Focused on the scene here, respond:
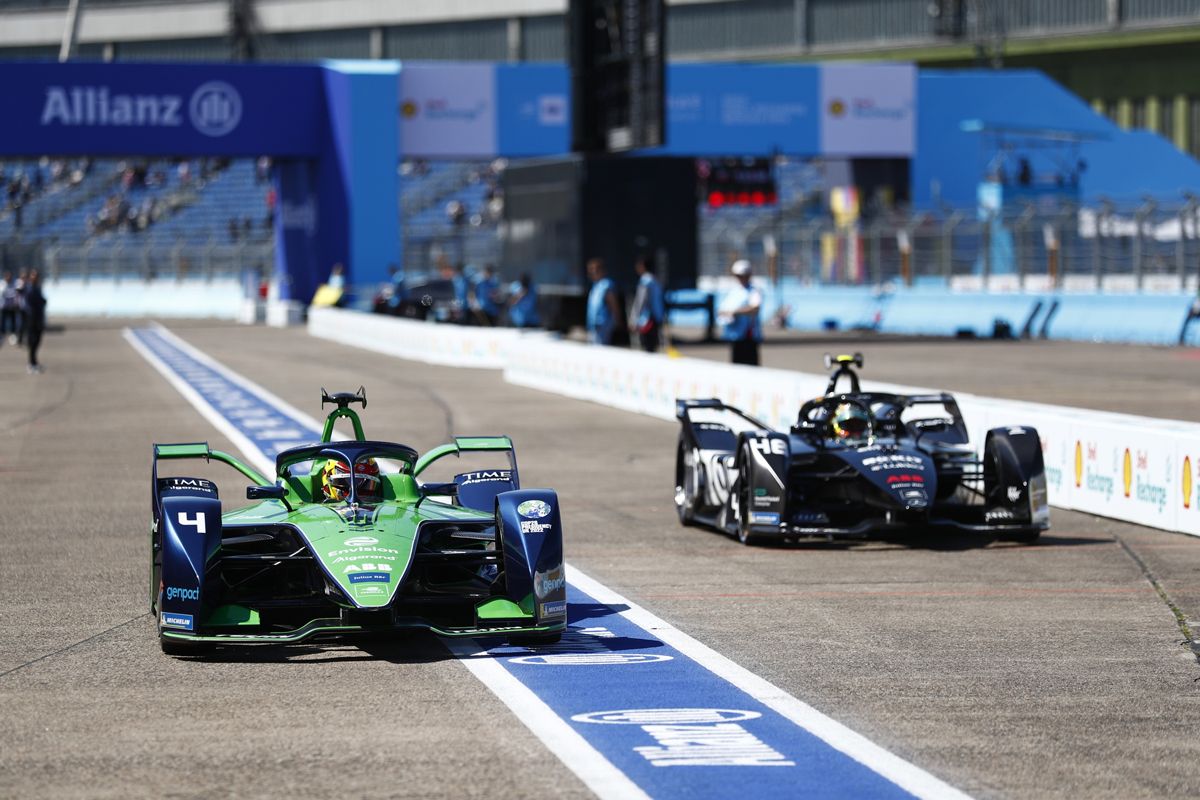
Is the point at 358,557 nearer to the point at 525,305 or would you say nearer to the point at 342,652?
the point at 342,652

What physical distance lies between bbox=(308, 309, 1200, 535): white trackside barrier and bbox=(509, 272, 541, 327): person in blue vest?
399 centimetres

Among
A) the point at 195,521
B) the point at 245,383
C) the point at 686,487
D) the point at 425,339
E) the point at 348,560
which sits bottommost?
the point at 245,383

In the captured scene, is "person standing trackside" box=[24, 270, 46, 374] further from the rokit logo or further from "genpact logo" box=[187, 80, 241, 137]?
"genpact logo" box=[187, 80, 241, 137]

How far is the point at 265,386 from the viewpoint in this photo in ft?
102

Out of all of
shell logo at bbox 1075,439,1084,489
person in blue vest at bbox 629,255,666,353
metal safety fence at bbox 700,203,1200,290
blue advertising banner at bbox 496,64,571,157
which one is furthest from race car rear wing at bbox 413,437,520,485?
blue advertising banner at bbox 496,64,571,157

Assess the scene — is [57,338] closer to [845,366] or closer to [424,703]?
[845,366]

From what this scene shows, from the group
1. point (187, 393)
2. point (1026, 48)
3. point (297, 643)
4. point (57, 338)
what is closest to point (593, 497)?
point (297, 643)

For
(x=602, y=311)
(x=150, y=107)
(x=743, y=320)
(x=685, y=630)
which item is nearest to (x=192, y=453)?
(x=685, y=630)

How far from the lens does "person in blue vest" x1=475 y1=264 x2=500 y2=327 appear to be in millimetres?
45750

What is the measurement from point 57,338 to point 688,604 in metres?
42.4

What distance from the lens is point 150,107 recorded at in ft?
171

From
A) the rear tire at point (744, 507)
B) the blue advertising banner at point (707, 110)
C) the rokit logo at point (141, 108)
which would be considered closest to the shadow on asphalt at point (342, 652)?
the rear tire at point (744, 507)

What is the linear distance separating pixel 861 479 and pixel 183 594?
17.8ft

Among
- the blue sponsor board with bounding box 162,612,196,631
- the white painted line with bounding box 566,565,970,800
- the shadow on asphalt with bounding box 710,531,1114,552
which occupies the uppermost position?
the blue sponsor board with bounding box 162,612,196,631
